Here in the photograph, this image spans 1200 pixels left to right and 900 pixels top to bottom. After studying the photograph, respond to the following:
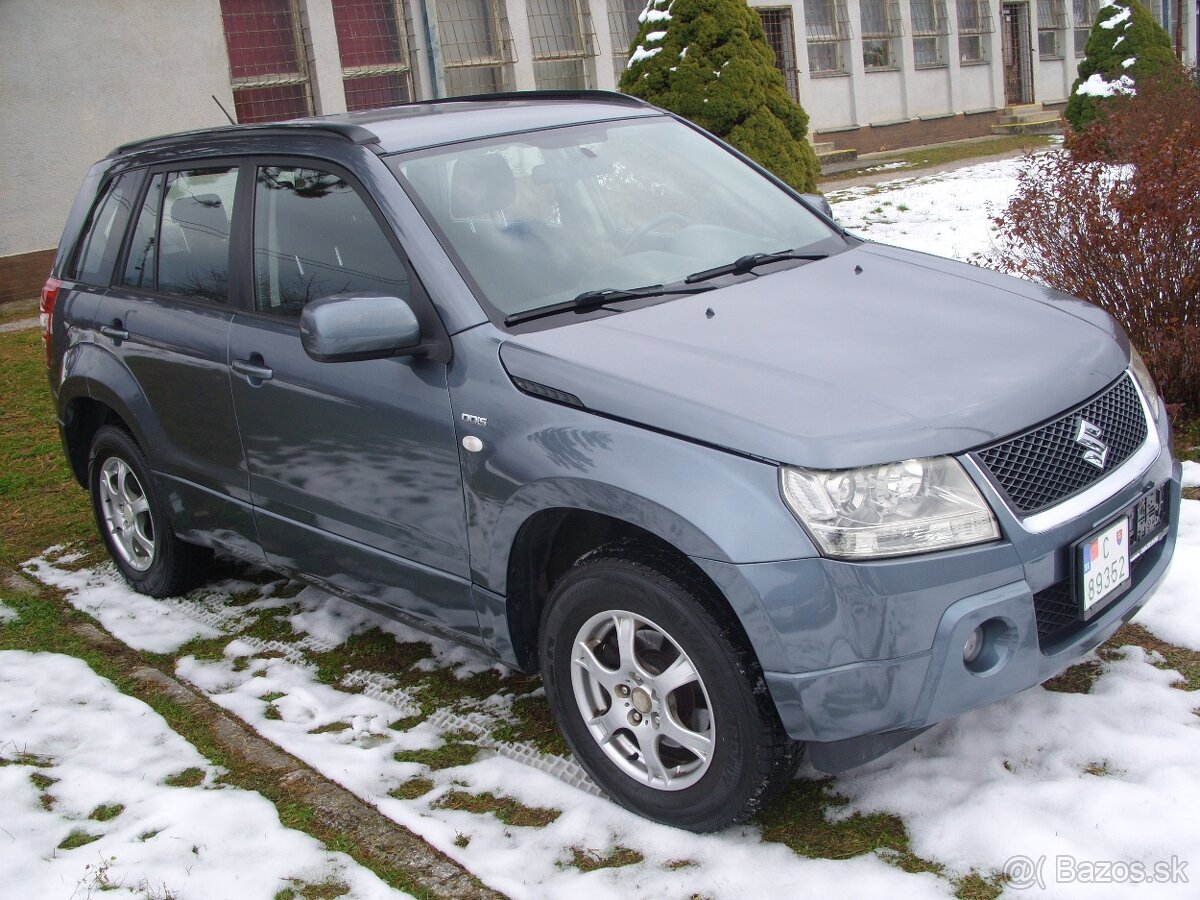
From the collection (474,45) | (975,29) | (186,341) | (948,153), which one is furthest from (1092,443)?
(975,29)

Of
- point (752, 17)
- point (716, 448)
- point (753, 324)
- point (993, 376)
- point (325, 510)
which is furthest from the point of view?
point (752, 17)

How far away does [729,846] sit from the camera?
316 cm

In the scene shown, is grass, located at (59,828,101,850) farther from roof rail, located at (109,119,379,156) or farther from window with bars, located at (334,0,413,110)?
window with bars, located at (334,0,413,110)

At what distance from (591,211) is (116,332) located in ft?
6.96

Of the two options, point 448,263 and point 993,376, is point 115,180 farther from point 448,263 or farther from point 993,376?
point 993,376

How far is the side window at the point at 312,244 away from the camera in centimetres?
377

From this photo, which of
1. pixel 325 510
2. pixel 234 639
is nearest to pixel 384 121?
pixel 325 510

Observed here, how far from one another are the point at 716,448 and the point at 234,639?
2.68m

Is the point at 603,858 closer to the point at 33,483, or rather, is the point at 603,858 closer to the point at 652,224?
the point at 652,224

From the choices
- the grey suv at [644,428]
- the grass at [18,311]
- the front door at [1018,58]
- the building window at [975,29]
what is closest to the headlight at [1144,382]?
the grey suv at [644,428]

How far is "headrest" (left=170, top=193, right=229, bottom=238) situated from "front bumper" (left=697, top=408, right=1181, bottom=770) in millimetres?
2460

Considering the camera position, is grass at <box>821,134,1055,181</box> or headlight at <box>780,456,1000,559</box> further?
grass at <box>821,134,1055,181</box>

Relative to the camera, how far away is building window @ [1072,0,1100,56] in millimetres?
29547

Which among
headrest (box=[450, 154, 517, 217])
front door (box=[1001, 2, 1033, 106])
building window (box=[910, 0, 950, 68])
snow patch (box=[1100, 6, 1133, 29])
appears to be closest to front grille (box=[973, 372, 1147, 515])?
headrest (box=[450, 154, 517, 217])
